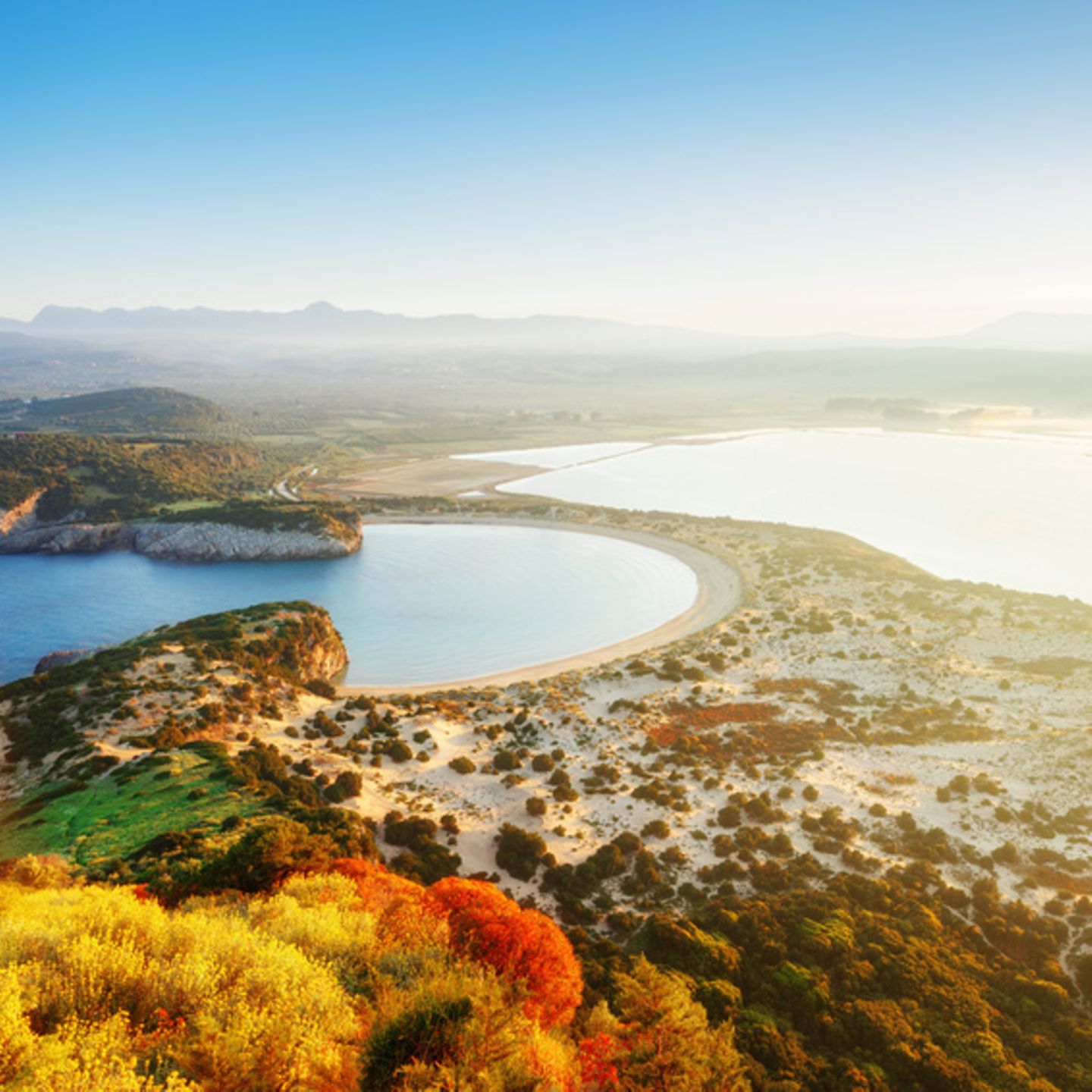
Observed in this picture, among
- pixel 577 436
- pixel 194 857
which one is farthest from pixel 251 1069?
pixel 577 436

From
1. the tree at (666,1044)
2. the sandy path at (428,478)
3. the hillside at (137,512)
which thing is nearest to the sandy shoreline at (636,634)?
the hillside at (137,512)

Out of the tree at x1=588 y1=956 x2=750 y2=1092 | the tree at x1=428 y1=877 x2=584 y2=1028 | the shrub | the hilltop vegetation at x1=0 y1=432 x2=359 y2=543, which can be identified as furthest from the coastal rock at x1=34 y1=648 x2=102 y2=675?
the tree at x1=588 y1=956 x2=750 y2=1092

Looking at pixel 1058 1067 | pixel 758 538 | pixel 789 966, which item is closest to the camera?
pixel 1058 1067

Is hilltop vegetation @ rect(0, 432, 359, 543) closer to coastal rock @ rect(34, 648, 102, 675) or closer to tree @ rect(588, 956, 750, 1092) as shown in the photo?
coastal rock @ rect(34, 648, 102, 675)

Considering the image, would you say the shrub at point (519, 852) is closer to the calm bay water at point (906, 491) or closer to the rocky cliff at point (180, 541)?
the rocky cliff at point (180, 541)

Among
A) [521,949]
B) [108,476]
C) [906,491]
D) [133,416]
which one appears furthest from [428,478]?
[521,949]

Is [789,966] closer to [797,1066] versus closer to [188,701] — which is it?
[797,1066]

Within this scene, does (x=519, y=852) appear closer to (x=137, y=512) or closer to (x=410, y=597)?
(x=410, y=597)
